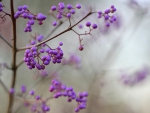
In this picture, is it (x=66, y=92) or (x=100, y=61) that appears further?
(x=100, y=61)

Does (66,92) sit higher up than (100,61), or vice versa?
(100,61)

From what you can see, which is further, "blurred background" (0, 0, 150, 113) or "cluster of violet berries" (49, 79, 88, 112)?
"blurred background" (0, 0, 150, 113)

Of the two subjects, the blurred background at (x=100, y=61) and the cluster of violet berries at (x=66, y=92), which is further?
the blurred background at (x=100, y=61)

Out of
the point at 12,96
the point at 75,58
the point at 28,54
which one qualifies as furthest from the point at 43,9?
the point at 28,54

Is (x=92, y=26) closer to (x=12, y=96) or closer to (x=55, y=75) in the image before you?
(x=12, y=96)

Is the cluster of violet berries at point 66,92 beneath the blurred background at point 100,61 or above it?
beneath

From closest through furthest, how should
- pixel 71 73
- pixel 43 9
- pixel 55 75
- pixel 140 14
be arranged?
1. pixel 55 75
2. pixel 140 14
3. pixel 71 73
4. pixel 43 9

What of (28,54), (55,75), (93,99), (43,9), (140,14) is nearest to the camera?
(28,54)

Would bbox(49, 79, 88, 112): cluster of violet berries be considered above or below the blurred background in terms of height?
below
